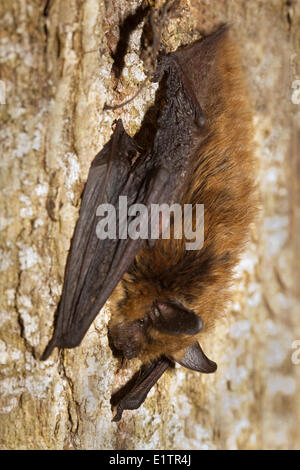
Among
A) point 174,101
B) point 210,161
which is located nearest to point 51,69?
point 174,101

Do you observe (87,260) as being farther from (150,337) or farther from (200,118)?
(200,118)

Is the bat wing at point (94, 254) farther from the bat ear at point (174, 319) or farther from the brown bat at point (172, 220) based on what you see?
the bat ear at point (174, 319)

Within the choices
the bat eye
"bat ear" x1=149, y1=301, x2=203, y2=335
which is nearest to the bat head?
"bat ear" x1=149, y1=301, x2=203, y2=335

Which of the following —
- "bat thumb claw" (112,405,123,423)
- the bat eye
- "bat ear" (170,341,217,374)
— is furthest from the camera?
"bat ear" (170,341,217,374)

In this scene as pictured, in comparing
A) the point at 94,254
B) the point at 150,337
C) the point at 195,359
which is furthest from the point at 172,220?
the point at 195,359

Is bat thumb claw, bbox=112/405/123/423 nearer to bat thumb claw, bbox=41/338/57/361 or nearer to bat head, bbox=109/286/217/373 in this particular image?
bat head, bbox=109/286/217/373

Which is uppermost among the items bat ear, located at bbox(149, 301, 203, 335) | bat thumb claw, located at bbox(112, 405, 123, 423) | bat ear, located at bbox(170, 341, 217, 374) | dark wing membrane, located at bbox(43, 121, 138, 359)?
dark wing membrane, located at bbox(43, 121, 138, 359)
